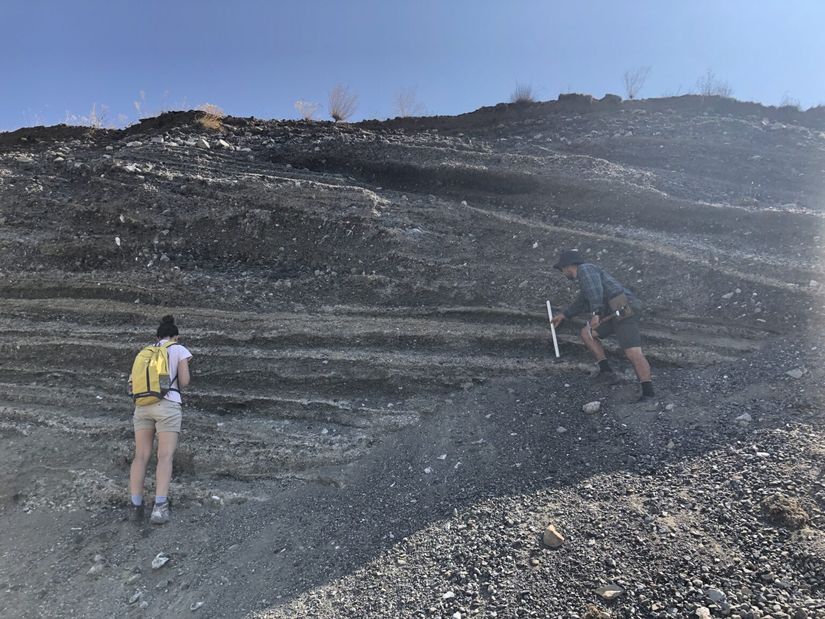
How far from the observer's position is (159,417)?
5.15 meters

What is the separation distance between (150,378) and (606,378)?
14.5 ft

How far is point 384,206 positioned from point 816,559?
6540 mm

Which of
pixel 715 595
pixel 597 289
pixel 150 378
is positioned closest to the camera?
pixel 715 595

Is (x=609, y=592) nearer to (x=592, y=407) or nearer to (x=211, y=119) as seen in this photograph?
(x=592, y=407)

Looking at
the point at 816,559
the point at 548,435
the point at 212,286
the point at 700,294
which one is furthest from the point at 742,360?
the point at 212,286

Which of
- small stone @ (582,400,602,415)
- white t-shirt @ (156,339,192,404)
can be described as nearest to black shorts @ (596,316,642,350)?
small stone @ (582,400,602,415)

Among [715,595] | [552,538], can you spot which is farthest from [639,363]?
[715,595]

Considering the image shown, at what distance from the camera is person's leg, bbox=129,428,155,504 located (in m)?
5.14

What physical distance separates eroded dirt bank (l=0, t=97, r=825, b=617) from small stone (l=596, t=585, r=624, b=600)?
39mm

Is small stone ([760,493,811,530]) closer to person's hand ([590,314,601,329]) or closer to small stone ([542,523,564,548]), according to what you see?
small stone ([542,523,564,548])

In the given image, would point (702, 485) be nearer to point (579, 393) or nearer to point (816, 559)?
point (816, 559)

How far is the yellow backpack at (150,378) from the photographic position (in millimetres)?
5078

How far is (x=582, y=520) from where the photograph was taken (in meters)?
4.18

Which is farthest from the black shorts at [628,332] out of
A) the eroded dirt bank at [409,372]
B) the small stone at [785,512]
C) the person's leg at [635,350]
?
the small stone at [785,512]
